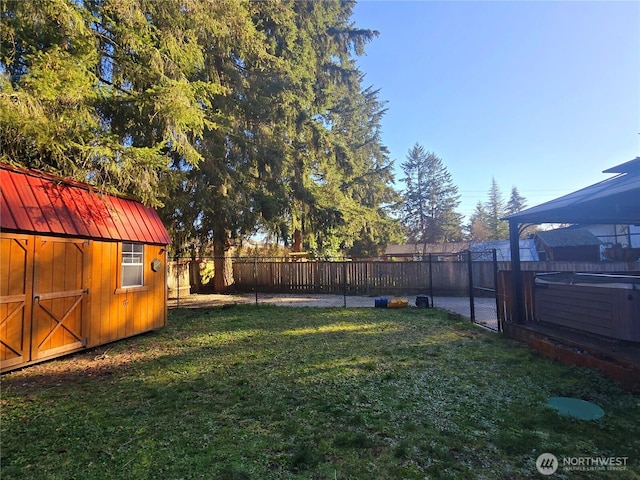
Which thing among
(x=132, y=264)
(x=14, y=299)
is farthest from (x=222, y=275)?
(x=14, y=299)

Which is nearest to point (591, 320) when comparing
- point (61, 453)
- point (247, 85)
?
point (61, 453)

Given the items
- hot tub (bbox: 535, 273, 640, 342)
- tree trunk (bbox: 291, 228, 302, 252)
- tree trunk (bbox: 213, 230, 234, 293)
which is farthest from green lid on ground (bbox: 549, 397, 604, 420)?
tree trunk (bbox: 291, 228, 302, 252)

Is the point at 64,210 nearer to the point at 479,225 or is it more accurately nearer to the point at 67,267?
the point at 67,267

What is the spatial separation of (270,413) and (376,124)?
1023 inches

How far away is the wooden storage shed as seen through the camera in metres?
4.51

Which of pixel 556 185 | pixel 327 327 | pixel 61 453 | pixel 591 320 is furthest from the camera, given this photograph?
pixel 556 185

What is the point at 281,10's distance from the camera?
39.9 ft

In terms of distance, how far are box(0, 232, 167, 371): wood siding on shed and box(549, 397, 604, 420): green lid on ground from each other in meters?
6.63

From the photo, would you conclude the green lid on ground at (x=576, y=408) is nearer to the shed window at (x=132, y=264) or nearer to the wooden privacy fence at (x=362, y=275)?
the shed window at (x=132, y=264)

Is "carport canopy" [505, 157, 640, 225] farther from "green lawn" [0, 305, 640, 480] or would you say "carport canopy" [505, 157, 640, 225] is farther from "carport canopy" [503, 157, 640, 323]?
"green lawn" [0, 305, 640, 480]

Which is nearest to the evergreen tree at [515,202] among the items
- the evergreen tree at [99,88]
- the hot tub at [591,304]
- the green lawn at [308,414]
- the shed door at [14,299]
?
the hot tub at [591,304]

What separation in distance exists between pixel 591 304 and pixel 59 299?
310 inches

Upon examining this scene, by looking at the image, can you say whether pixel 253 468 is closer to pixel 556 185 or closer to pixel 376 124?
pixel 376 124

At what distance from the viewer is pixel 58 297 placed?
5105 mm
